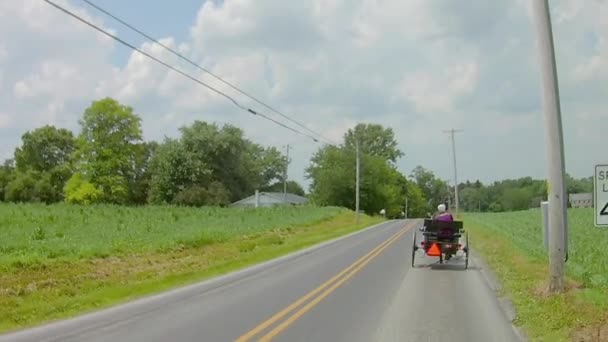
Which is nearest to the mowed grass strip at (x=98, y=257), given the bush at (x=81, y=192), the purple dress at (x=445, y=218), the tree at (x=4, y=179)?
the purple dress at (x=445, y=218)

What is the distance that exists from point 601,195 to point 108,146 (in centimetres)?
8459

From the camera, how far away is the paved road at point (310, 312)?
9617 mm

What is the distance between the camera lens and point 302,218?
5894 cm

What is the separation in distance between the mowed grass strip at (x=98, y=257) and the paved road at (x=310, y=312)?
119 cm

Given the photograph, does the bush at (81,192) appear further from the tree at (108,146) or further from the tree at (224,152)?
the tree at (224,152)

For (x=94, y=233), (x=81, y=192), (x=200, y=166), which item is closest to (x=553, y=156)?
(x=94, y=233)

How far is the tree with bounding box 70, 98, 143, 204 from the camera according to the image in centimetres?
8644

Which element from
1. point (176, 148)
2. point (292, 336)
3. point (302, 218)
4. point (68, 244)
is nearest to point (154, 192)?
point (176, 148)

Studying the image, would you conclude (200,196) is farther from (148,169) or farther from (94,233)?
(94,233)

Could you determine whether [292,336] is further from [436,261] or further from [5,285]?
[436,261]

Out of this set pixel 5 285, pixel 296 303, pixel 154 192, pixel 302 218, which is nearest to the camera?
pixel 296 303

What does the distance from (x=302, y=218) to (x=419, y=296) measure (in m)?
45.1

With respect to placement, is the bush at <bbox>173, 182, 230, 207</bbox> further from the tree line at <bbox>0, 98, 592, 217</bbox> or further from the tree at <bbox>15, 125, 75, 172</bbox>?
the tree at <bbox>15, 125, 75, 172</bbox>

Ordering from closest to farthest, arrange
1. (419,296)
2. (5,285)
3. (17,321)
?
(17,321), (419,296), (5,285)
